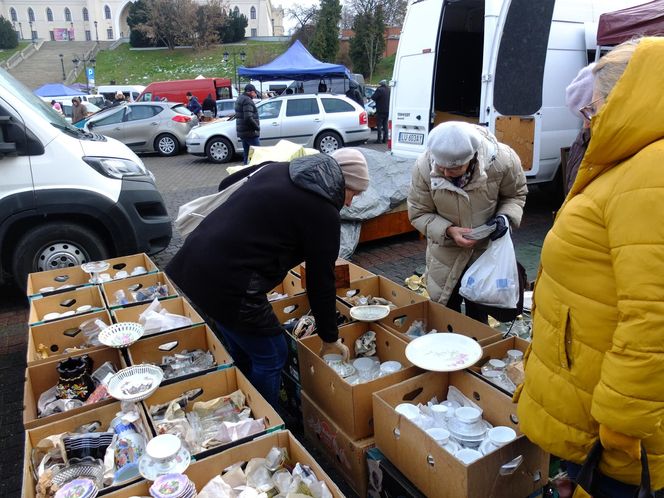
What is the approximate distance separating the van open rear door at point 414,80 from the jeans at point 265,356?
4.67m

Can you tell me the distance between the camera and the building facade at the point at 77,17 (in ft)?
252

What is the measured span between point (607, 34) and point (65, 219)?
20.1ft

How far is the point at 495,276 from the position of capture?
283cm

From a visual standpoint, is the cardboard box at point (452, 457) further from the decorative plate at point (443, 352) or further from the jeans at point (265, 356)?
the jeans at point (265, 356)

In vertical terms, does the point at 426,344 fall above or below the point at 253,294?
below

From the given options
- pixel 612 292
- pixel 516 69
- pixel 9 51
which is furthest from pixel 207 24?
pixel 612 292

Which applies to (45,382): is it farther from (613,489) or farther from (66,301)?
(613,489)

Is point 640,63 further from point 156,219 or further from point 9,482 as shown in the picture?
point 156,219

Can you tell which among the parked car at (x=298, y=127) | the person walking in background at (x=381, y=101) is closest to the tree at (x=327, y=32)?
the person walking in background at (x=381, y=101)

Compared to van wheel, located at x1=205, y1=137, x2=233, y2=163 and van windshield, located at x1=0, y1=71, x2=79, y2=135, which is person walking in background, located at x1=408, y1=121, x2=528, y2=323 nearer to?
van windshield, located at x1=0, y1=71, x2=79, y2=135

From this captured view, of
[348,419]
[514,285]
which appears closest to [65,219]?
[348,419]

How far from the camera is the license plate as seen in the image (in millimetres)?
6759

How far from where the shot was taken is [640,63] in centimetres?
123

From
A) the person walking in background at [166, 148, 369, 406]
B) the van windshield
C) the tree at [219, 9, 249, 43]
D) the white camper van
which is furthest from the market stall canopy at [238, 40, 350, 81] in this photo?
the tree at [219, 9, 249, 43]
